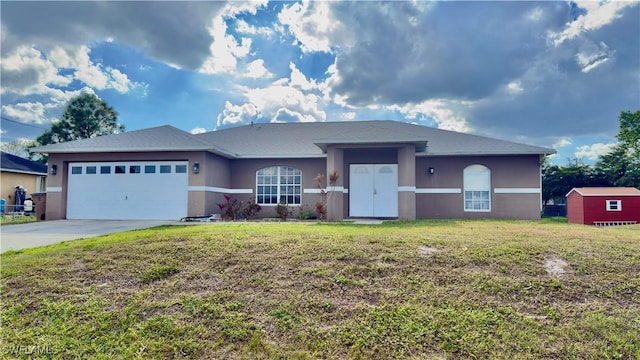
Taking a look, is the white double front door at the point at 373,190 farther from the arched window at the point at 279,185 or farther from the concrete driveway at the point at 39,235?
the concrete driveway at the point at 39,235

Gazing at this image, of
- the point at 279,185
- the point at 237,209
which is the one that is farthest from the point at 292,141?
the point at 237,209

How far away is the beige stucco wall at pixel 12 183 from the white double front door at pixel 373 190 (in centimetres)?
2009

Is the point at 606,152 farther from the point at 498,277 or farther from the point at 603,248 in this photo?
the point at 498,277

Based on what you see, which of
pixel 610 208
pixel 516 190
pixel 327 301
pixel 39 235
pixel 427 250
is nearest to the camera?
pixel 327 301

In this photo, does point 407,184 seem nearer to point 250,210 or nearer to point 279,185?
point 279,185

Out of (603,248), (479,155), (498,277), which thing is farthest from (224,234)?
(479,155)

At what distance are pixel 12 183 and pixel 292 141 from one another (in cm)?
1885

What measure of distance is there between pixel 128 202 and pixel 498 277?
46.4 feet

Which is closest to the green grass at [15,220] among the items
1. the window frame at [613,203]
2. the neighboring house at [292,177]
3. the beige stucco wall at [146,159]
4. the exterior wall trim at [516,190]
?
the beige stucco wall at [146,159]

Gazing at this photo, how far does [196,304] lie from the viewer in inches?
178

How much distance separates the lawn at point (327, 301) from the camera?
12.4ft

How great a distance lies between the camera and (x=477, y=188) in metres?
15.4

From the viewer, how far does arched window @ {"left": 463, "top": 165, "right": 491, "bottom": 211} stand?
15.4 metres

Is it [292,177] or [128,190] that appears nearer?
[128,190]
